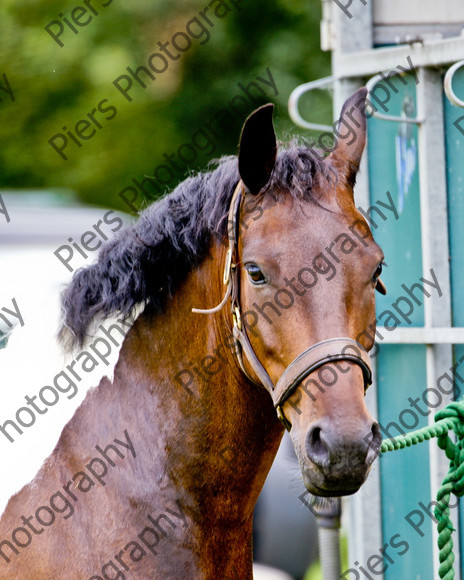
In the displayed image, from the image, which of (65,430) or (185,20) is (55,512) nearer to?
(65,430)

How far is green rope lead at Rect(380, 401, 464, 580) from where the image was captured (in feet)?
8.72

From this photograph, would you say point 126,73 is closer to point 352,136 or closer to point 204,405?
point 352,136

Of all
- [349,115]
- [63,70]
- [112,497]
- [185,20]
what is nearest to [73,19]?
[63,70]

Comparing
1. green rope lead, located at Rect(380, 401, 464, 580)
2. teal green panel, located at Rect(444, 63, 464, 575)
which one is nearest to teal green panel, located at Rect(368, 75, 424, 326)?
teal green panel, located at Rect(444, 63, 464, 575)

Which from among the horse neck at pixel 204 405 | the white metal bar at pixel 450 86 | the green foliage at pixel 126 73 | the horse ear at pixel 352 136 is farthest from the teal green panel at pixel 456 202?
the green foliage at pixel 126 73

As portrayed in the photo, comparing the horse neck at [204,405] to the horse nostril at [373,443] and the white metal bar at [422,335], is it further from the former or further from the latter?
the white metal bar at [422,335]

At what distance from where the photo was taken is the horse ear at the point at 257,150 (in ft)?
7.27

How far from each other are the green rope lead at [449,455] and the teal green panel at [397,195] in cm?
80

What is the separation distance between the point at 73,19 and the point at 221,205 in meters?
5.17

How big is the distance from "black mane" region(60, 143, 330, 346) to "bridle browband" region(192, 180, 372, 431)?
0.11m

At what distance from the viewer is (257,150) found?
228cm

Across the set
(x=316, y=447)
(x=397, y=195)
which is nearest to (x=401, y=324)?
(x=397, y=195)

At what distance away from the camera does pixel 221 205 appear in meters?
2.41

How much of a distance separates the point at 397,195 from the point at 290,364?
5.48 feet
